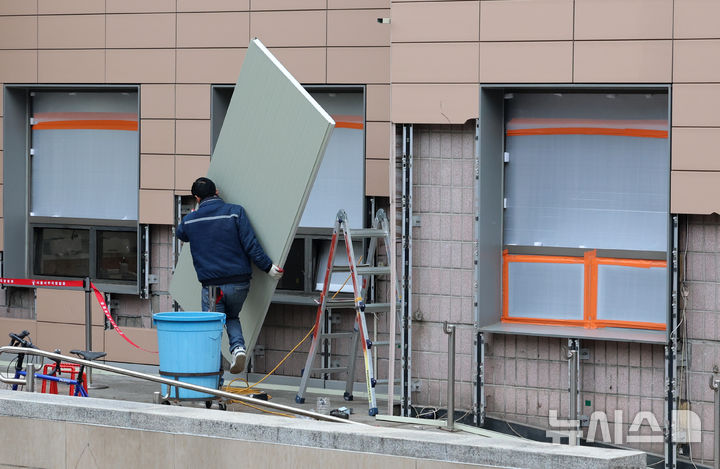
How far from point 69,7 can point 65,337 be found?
3.52 meters

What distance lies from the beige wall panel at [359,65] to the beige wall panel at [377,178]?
775 millimetres

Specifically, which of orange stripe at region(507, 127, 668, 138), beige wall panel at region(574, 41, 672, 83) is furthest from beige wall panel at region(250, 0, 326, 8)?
beige wall panel at region(574, 41, 672, 83)

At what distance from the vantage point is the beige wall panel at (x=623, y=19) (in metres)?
9.14

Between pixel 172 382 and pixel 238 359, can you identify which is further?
pixel 238 359

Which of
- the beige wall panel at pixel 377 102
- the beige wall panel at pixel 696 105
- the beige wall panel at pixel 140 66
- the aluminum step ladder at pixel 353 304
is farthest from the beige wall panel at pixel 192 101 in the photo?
the beige wall panel at pixel 696 105

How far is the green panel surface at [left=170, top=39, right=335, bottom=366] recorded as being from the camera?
32.0 feet

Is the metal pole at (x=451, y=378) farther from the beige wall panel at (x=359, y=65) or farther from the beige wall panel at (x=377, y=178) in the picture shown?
the beige wall panel at (x=359, y=65)

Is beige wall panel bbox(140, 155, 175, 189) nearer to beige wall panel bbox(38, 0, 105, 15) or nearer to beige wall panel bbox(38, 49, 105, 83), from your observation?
beige wall panel bbox(38, 49, 105, 83)

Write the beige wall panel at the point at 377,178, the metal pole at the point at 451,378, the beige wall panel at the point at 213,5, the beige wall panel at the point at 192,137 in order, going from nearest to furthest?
1. the metal pole at the point at 451,378
2. the beige wall panel at the point at 377,178
3. the beige wall panel at the point at 213,5
4. the beige wall panel at the point at 192,137

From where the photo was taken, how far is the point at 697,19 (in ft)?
29.6

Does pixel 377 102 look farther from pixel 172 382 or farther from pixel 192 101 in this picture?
pixel 172 382

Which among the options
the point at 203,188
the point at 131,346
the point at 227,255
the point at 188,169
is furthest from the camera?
the point at 131,346

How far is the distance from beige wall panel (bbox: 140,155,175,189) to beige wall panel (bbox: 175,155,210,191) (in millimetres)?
63

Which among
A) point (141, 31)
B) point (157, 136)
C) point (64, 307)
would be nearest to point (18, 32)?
point (141, 31)
